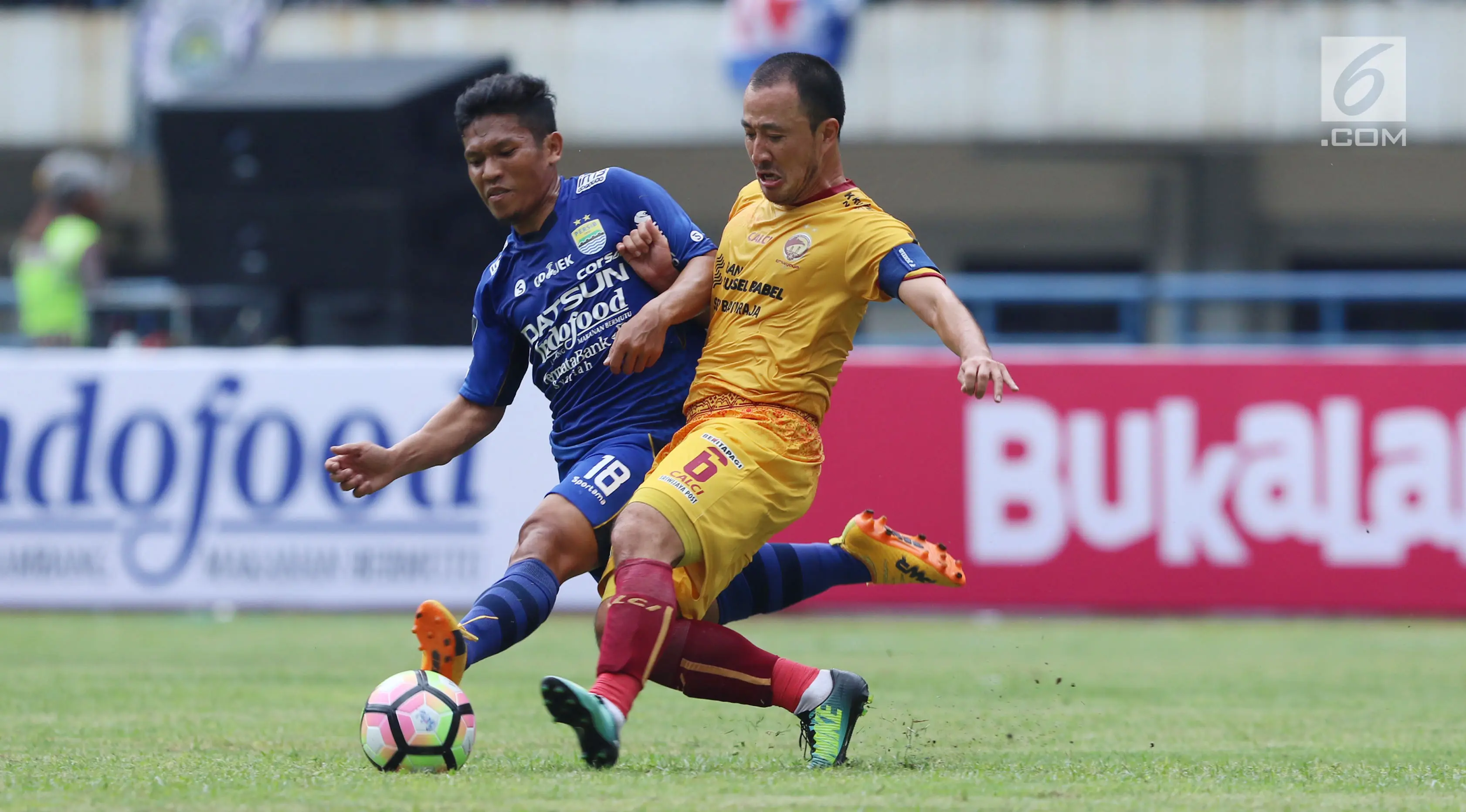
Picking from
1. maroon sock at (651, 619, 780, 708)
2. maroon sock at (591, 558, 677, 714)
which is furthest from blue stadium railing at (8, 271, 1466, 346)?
maroon sock at (591, 558, 677, 714)

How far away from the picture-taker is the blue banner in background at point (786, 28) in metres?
19.8

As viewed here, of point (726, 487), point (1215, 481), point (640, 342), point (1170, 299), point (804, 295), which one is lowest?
point (1215, 481)

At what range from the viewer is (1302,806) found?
443 centimetres

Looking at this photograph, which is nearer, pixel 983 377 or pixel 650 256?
pixel 983 377

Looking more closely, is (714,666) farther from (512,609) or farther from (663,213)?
(663,213)

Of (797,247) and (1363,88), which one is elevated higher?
(1363,88)

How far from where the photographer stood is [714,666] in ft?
17.6

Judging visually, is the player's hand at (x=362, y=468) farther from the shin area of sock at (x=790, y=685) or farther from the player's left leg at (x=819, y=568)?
the shin area of sock at (x=790, y=685)

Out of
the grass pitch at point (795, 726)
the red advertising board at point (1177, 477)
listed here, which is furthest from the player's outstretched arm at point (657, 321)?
the red advertising board at point (1177, 477)

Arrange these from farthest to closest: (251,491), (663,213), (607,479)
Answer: (251,491)
(663,213)
(607,479)

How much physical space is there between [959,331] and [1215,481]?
7.05 meters

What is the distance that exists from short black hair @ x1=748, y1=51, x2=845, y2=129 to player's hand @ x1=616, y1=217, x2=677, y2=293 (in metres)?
0.54

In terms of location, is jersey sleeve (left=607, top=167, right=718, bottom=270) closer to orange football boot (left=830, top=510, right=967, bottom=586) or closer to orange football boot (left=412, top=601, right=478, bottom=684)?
orange football boot (left=830, top=510, right=967, bottom=586)

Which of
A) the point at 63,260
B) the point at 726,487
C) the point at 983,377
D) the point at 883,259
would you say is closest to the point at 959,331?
the point at 983,377
